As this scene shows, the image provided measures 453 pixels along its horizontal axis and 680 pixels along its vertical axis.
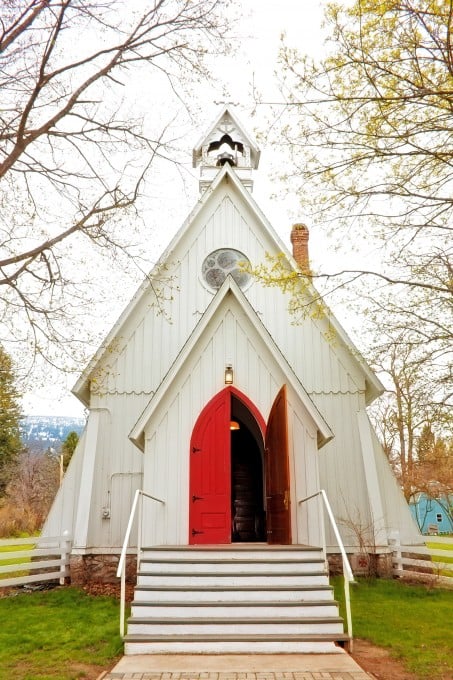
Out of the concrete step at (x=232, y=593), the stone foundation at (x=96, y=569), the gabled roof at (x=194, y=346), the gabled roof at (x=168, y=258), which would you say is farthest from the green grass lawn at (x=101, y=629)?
the gabled roof at (x=168, y=258)

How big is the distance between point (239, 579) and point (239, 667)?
1.67 meters

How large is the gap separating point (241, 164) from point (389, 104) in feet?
29.2

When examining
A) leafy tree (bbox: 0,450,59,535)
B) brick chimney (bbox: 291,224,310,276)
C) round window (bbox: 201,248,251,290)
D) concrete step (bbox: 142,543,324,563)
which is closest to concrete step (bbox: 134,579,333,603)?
concrete step (bbox: 142,543,324,563)

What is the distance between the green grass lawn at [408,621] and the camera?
6262 millimetres

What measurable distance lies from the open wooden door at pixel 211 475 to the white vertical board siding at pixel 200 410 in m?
0.13

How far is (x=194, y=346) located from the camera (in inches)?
384

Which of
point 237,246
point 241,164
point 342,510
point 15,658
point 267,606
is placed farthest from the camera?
point 241,164

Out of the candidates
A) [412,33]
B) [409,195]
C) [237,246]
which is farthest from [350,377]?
[412,33]

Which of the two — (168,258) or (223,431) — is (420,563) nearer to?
(223,431)

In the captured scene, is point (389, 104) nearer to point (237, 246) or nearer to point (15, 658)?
A: point (237, 246)

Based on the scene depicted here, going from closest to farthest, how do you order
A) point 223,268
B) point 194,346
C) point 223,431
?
point 223,431, point 194,346, point 223,268

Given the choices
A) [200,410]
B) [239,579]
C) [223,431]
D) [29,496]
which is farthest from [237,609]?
[29,496]

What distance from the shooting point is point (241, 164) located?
1576cm

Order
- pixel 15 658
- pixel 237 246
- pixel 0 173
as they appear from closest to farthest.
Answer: pixel 15 658
pixel 0 173
pixel 237 246
